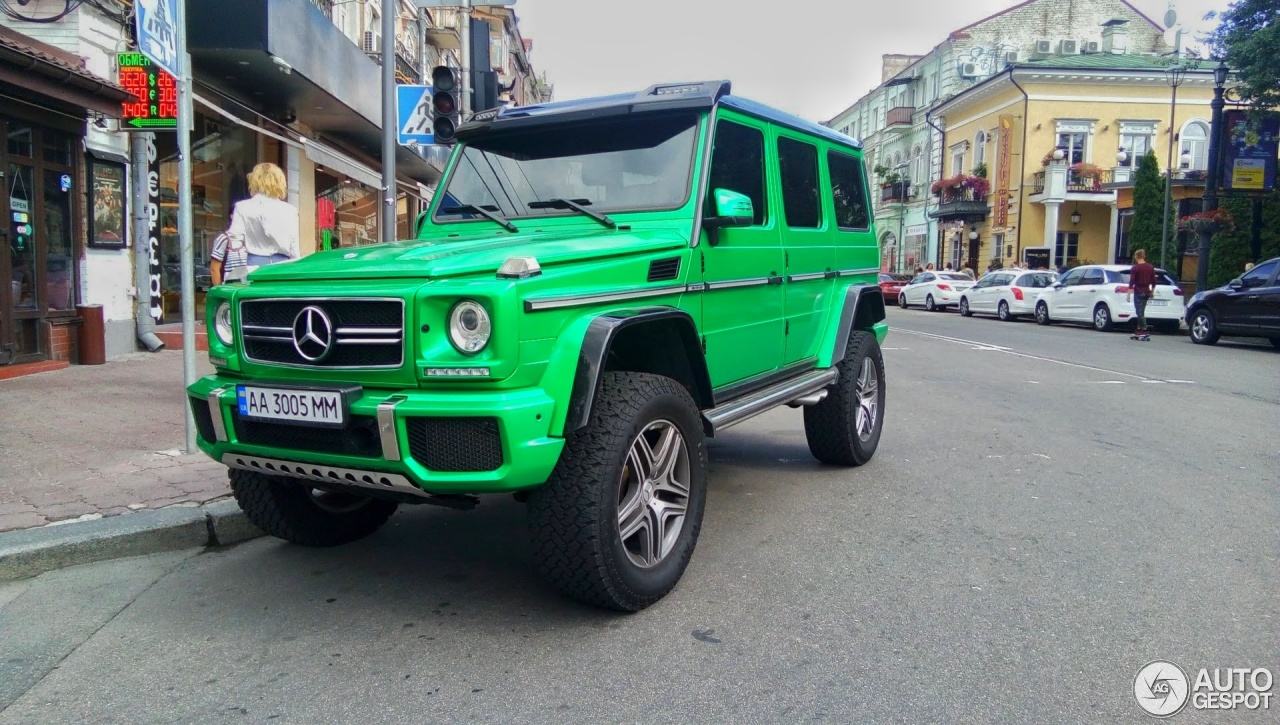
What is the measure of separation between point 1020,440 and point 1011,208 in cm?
3552

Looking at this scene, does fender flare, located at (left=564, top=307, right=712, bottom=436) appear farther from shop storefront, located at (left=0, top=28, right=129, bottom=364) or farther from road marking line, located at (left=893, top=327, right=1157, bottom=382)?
road marking line, located at (left=893, top=327, right=1157, bottom=382)

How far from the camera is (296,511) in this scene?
4.27m

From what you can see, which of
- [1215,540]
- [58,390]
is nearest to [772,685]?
[1215,540]

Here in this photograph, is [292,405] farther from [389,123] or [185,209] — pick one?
[389,123]

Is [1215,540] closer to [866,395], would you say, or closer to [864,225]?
[866,395]

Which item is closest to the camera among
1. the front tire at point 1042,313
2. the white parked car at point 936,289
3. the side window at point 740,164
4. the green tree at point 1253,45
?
the side window at point 740,164

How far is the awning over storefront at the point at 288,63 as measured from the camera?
35.3 ft

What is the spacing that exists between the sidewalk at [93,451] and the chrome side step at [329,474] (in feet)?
5.04

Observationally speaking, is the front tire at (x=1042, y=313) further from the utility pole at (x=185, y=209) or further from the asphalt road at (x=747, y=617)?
the utility pole at (x=185, y=209)

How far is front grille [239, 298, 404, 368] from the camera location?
3291 mm

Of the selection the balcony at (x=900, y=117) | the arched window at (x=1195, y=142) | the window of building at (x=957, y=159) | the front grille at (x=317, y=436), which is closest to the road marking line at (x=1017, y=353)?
the front grille at (x=317, y=436)

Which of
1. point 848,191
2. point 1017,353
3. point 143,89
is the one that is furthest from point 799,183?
point 1017,353

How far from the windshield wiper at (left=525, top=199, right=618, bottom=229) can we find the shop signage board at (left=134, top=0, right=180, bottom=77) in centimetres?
258

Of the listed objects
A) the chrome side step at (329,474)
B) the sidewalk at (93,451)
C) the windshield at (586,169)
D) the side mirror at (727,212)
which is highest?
the windshield at (586,169)
